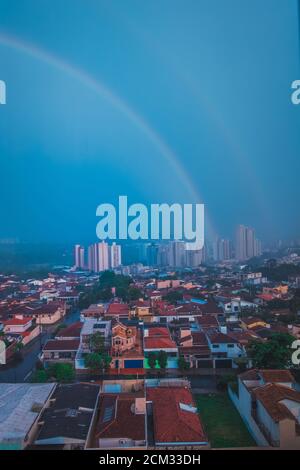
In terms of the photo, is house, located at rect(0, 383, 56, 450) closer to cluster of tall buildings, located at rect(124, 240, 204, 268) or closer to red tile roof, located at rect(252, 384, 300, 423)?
cluster of tall buildings, located at rect(124, 240, 204, 268)

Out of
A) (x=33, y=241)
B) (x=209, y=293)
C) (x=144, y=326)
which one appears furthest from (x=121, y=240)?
(x=209, y=293)

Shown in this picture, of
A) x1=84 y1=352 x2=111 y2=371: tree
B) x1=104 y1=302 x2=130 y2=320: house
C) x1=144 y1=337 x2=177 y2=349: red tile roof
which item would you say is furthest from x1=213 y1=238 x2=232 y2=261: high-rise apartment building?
x1=84 y1=352 x2=111 y2=371: tree

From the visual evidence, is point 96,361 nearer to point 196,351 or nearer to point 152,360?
point 152,360

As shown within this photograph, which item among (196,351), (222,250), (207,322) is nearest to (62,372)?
(196,351)

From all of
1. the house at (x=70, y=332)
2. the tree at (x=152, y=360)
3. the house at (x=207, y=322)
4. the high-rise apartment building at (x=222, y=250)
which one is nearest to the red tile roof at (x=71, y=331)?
the house at (x=70, y=332)

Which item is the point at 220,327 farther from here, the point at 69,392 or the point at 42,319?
the point at 42,319
